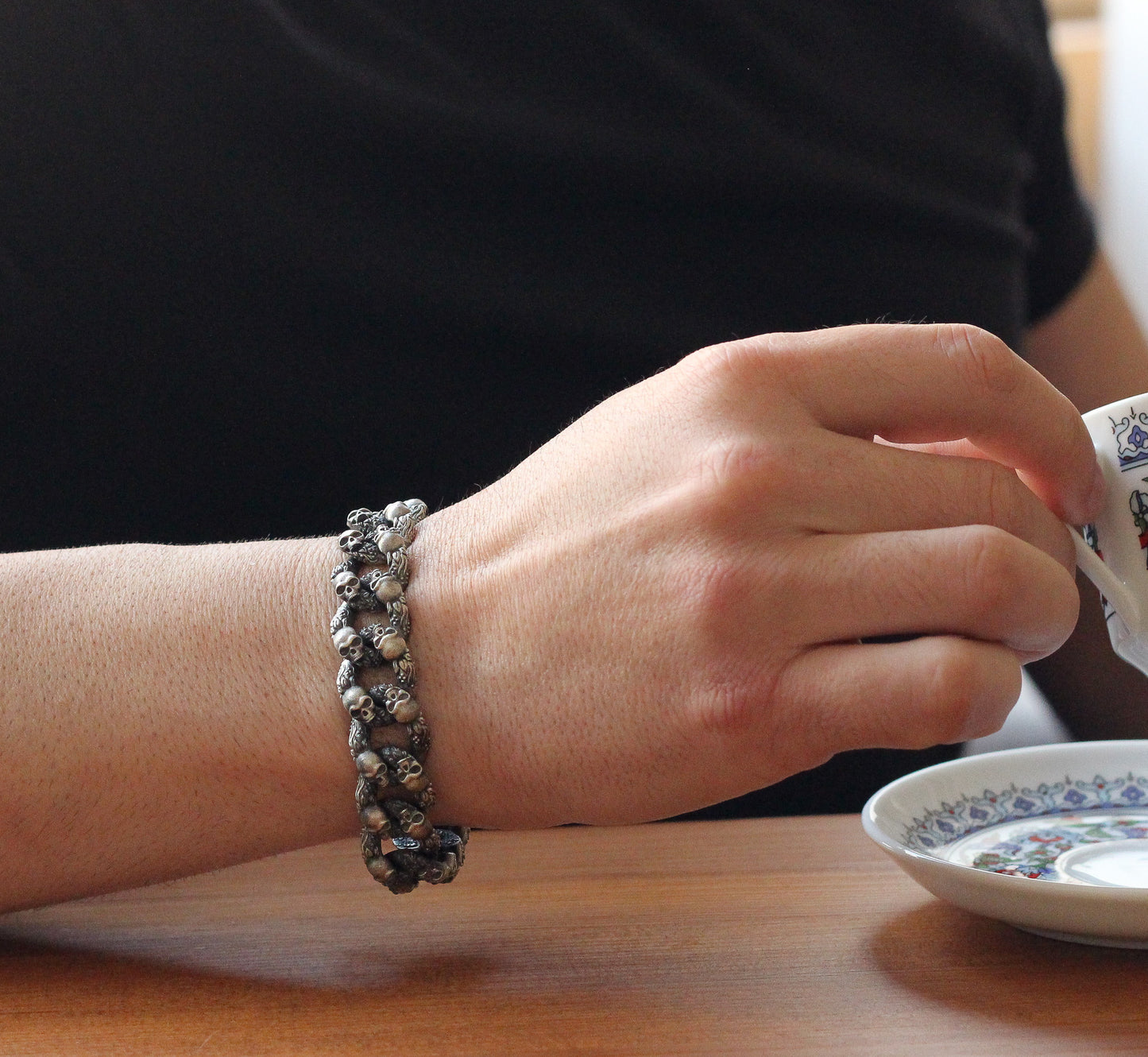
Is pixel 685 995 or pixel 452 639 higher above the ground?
pixel 452 639

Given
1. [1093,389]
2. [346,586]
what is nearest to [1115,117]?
[1093,389]

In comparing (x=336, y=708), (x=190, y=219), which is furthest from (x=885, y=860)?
(x=190, y=219)

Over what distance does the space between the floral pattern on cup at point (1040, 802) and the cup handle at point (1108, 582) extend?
16 cm

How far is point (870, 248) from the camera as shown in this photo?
966mm

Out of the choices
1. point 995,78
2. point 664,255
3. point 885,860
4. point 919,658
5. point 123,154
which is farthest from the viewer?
point 995,78

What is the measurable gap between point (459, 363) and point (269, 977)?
52 cm

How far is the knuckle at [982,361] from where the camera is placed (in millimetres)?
459

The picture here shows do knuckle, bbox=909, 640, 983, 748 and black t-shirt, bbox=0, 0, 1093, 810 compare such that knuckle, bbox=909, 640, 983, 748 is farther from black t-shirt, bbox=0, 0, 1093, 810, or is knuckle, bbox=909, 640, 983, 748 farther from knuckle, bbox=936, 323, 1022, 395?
black t-shirt, bbox=0, 0, 1093, 810

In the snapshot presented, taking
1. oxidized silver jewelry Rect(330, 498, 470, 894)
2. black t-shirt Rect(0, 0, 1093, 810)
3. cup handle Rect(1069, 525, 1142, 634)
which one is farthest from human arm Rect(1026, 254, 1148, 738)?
oxidized silver jewelry Rect(330, 498, 470, 894)

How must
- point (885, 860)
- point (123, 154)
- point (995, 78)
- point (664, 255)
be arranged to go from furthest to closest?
point (995, 78) → point (664, 255) → point (123, 154) → point (885, 860)

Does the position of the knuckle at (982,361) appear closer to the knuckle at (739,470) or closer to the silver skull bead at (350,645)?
the knuckle at (739,470)

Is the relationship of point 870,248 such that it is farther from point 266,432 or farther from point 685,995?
point 685,995

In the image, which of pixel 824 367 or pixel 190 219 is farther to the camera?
pixel 190 219

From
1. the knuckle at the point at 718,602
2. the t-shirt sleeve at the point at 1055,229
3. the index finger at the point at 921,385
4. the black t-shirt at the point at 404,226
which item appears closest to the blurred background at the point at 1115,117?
the t-shirt sleeve at the point at 1055,229
